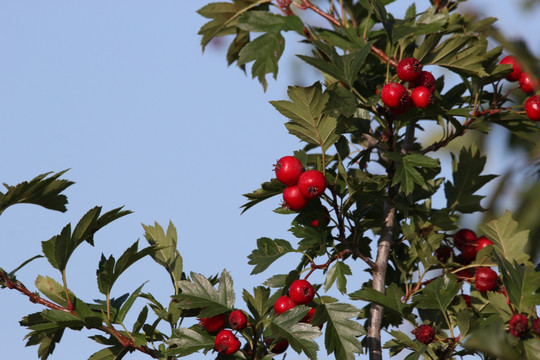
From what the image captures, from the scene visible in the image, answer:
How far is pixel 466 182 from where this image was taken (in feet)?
9.57

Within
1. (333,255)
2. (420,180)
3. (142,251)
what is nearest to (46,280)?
(142,251)

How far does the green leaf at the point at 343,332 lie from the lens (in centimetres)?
241

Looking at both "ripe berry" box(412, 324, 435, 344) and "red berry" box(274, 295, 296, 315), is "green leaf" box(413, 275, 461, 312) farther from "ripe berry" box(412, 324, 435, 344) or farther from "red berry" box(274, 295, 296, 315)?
"red berry" box(274, 295, 296, 315)

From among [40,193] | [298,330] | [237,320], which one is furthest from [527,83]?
[40,193]

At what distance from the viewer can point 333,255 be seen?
2.59 m

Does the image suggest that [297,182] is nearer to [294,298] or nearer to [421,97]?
[294,298]

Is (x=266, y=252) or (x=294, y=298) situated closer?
(x=294, y=298)

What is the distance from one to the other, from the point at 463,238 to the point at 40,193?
165cm

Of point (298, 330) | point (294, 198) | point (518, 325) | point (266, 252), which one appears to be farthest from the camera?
point (266, 252)

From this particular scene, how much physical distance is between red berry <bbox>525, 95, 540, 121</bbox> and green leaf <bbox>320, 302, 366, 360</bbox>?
1058 mm

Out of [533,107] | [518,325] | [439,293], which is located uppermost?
[533,107]

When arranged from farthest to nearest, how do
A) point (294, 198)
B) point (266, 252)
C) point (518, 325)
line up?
point (266, 252), point (294, 198), point (518, 325)

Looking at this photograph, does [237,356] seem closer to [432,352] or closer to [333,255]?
[333,255]

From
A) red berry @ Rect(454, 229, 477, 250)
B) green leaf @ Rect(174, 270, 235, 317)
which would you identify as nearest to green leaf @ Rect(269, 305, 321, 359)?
green leaf @ Rect(174, 270, 235, 317)
